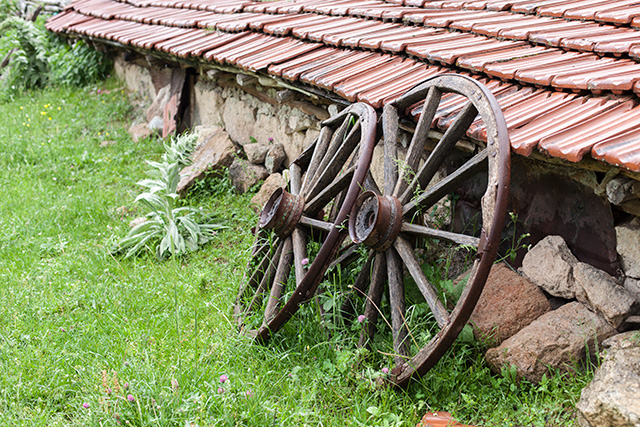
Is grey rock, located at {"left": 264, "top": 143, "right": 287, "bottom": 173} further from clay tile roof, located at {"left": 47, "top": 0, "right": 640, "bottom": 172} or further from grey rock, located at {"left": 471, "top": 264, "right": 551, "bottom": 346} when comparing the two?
grey rock, located at {"left": 471, "top": 264, "right": 551, "bottom": 346}

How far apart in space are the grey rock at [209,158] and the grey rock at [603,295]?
3130 millimetres

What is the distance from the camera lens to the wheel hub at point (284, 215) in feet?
10.0

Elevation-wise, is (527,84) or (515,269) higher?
(527,84)

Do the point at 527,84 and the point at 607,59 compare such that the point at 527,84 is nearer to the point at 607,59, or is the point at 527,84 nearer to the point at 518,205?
the point at 607,59

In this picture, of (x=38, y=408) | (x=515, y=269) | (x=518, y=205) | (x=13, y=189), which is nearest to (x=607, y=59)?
(x=518, y=205)

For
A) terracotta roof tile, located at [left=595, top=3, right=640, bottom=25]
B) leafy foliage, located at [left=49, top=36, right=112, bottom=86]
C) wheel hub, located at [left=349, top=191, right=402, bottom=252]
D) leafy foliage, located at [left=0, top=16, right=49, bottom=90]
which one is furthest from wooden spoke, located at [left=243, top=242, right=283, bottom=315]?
leafy foliage, located at [left=0, top=16, right=49, bottom=90]

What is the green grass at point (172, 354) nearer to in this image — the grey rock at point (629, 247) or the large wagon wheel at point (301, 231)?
the large wagon wheel at point (301, 231)

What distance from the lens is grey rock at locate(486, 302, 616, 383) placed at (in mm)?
2393

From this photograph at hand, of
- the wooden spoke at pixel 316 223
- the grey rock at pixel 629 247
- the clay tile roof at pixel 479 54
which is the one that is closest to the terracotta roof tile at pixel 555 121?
the clay tile roof at pixel 479 54

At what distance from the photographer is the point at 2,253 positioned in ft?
14.5

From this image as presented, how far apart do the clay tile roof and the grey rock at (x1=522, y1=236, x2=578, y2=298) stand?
586 mm

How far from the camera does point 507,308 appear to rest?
2.61 meters

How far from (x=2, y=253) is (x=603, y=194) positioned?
4090 mm

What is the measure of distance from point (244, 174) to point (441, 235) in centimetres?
272
